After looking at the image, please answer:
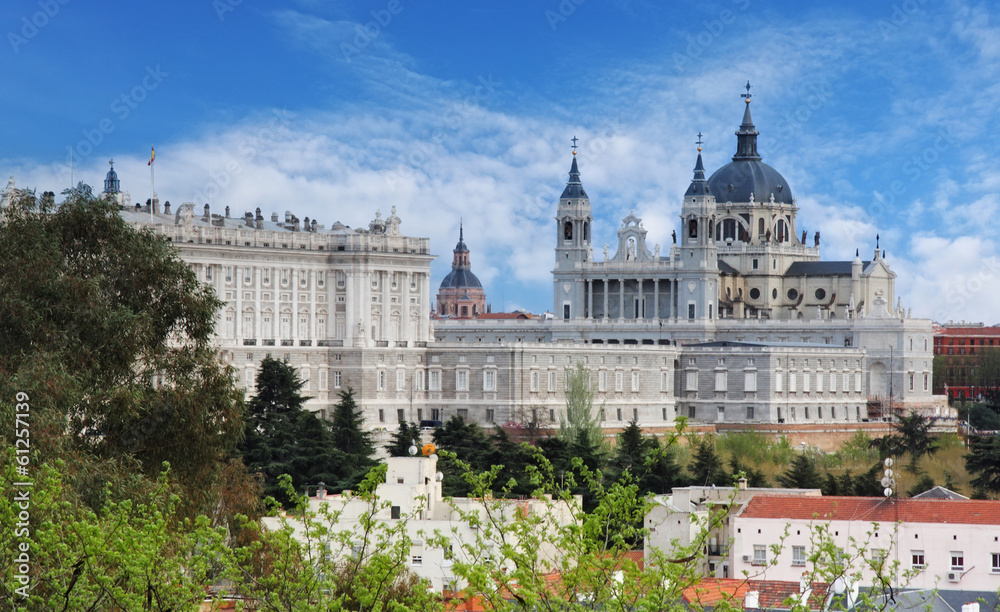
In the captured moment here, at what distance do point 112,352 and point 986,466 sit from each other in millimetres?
51510

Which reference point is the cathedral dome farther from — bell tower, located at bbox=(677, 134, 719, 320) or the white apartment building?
the white apartment building

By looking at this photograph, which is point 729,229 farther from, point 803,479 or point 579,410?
point 803,479

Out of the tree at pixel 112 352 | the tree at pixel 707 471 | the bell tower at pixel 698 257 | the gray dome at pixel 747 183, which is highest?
the gray dome at pixel 747 183

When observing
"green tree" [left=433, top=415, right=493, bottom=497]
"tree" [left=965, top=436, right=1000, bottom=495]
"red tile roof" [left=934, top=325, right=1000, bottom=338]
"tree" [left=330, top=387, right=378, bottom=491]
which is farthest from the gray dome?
"tree" [left=965, top=436, right=1000, bottom=495]

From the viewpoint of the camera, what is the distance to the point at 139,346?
4022 centimetres

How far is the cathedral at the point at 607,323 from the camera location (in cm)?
11188

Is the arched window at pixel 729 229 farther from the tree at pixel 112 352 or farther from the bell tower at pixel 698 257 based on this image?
the tree at pixel 112 352

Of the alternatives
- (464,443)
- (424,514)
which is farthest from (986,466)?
(424,514)

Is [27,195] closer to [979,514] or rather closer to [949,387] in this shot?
[979,514]

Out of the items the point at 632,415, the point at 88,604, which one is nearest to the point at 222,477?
the point at 88,604

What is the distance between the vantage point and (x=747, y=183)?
15412 centimetres

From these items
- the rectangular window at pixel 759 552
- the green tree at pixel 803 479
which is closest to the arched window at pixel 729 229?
the green tree at pixel 803 479

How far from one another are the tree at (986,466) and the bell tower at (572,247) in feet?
203

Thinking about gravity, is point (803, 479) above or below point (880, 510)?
below
